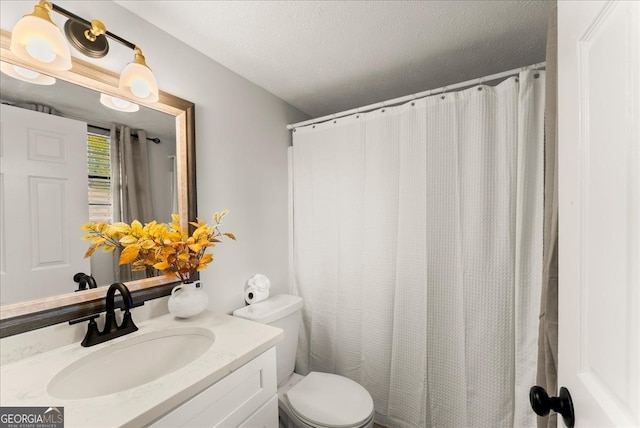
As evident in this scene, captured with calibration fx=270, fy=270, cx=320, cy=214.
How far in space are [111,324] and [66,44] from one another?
1.01 metres

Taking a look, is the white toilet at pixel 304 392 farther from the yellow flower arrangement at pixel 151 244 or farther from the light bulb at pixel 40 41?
the light bulb at pixel 40 41

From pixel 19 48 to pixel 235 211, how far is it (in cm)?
105

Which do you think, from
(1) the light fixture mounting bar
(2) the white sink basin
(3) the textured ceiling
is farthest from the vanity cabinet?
(3) the textured ceiling

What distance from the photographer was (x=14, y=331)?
2.83 feet

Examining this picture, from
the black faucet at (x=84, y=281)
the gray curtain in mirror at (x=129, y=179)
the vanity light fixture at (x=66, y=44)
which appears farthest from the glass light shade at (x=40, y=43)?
the black faucet at (x=84, y=281)

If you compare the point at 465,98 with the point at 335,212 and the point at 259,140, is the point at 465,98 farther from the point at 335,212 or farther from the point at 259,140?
the point at 259,140

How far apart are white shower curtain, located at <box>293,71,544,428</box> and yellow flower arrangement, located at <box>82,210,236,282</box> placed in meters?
0.97

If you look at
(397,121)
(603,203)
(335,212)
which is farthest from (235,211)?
(603,203)

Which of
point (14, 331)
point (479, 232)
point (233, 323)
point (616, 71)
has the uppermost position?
point (616, 71)

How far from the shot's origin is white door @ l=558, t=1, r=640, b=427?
38 cm

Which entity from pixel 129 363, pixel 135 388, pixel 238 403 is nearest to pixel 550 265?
pixel 238 403

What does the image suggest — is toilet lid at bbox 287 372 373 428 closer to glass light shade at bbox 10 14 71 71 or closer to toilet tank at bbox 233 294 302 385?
toilet tank at bbox 233 294 302 385

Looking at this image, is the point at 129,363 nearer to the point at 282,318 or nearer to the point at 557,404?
the point at 282,318

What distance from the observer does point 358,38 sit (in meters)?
1.39
